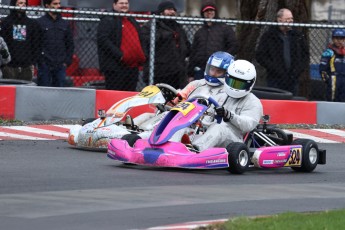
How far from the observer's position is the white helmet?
12195 millimetres

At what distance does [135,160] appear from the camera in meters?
11.7

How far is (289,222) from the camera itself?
804 centimetres

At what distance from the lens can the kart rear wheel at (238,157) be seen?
11500mm

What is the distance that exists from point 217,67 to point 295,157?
1389 millimetres

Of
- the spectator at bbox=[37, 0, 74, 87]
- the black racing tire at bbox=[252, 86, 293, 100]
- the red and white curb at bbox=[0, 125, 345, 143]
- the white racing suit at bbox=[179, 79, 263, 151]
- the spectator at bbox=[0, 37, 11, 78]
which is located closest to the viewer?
the white racing suit at bbox=[179, 79, 263, 151]

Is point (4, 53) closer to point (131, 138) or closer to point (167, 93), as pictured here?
point (167, 93)

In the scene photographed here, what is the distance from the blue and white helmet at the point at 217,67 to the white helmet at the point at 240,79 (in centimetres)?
56

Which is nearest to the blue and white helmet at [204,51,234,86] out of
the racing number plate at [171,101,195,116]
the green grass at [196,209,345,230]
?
the racing number plate at [171,101,195,116]

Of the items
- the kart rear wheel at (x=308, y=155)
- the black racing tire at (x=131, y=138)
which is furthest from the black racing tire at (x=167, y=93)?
the kart rear wheel at (x=308, y=155)

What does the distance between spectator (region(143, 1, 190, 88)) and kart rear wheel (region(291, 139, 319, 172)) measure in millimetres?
4436

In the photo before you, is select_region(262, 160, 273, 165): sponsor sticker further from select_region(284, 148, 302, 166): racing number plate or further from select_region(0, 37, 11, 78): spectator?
select_region(0, 37, 11, 78): spectator

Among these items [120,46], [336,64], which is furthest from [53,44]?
[336,64]

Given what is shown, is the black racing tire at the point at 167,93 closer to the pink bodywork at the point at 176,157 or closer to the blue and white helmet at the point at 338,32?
the pink bodywork at the point at 176,157

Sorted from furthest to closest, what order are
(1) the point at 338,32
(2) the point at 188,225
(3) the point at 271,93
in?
(1) the point at 338,32
(3) the point at 271,93
(2) the point at 188,225
